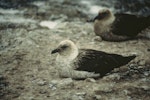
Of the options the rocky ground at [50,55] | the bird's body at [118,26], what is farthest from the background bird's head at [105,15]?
the rocky ground at [50,55]

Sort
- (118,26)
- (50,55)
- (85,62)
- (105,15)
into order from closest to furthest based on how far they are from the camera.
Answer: (85,62) → (50,55) → (118,26) → (105,15)

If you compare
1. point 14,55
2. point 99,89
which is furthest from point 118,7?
point 99,89

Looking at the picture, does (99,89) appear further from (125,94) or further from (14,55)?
(14,55)

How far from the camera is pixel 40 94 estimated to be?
5238 millimetres

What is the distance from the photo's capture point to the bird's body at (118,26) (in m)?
7.25

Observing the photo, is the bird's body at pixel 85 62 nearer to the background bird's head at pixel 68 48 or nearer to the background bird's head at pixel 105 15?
the background bird's head at pixel 68 48

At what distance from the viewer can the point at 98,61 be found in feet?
18.8

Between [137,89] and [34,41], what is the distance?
2.64 m

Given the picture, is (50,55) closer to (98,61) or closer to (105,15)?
(98,61)

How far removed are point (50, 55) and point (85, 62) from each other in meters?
1.19

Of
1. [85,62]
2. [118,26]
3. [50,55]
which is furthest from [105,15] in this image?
[85,62]

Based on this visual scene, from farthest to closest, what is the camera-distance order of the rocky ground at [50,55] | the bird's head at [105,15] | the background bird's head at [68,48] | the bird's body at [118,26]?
the bird's head at [105,15] < the bird's body at [118,26] < the background bird's head at [68,48] < the rocky ground at [50,55]

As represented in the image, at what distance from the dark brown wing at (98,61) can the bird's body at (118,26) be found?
4.74ft

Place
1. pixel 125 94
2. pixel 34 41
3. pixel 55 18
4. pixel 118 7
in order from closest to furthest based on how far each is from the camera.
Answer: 1. pixel 125 94
2. pixel 34 41
3. pixel 55 18
4. pixel 118 7
